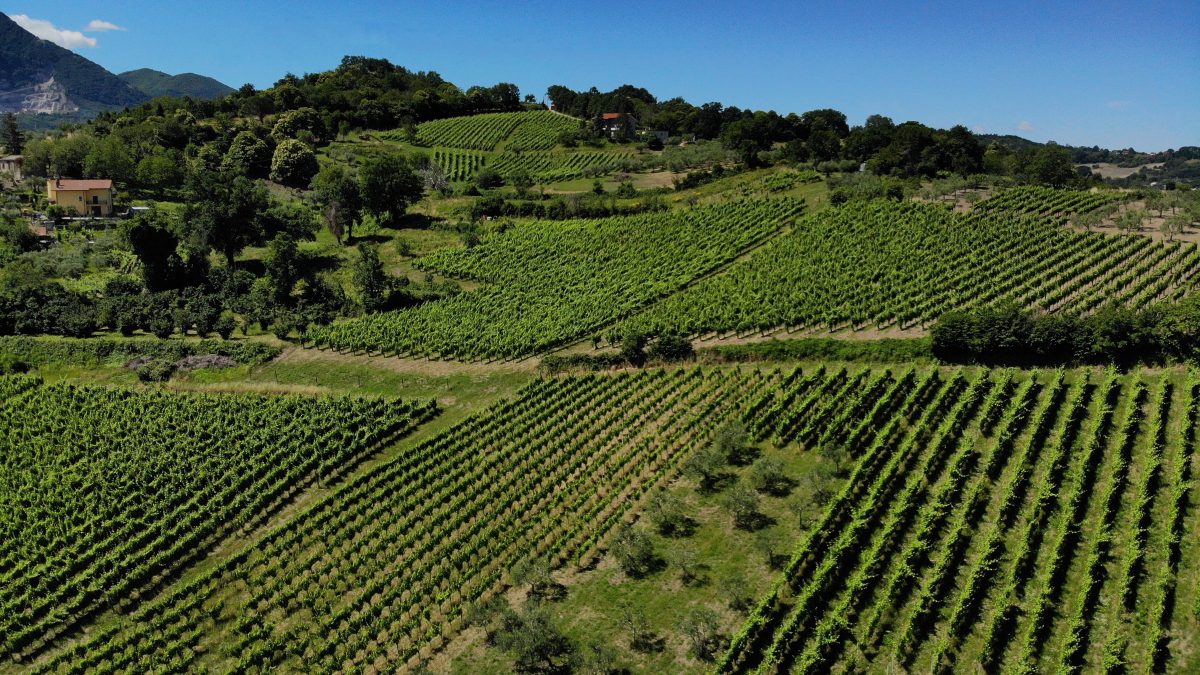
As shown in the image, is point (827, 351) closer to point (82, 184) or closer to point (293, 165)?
point (293, 165)

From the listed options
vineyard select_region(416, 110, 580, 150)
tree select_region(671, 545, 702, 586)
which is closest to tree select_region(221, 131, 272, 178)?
vineyard select_region(416, 110, 580, 150)

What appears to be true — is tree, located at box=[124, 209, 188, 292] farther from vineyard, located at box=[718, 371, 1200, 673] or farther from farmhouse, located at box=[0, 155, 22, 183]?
farmhouse, located at box=[0, 155, 22, 183]

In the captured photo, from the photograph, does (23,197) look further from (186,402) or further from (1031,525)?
(1031,525)

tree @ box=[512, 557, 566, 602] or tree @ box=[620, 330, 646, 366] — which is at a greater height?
tree @ box=[620, 330, 646, 366]

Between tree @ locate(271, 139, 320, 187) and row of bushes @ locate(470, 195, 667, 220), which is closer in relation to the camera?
row of bushes @ locate(470, 195, 667, 220)

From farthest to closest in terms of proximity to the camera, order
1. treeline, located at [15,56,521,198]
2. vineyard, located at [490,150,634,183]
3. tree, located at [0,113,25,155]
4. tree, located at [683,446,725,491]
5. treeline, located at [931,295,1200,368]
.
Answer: tree, located at [0,113,25,155], vineyard, located at [490,150,634,183], treeline, located at [15,56,521,198], treeline, located at [931,295,1200,368], tree, located at [683,446,725,491]

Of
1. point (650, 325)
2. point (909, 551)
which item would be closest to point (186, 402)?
point (650, 325)
